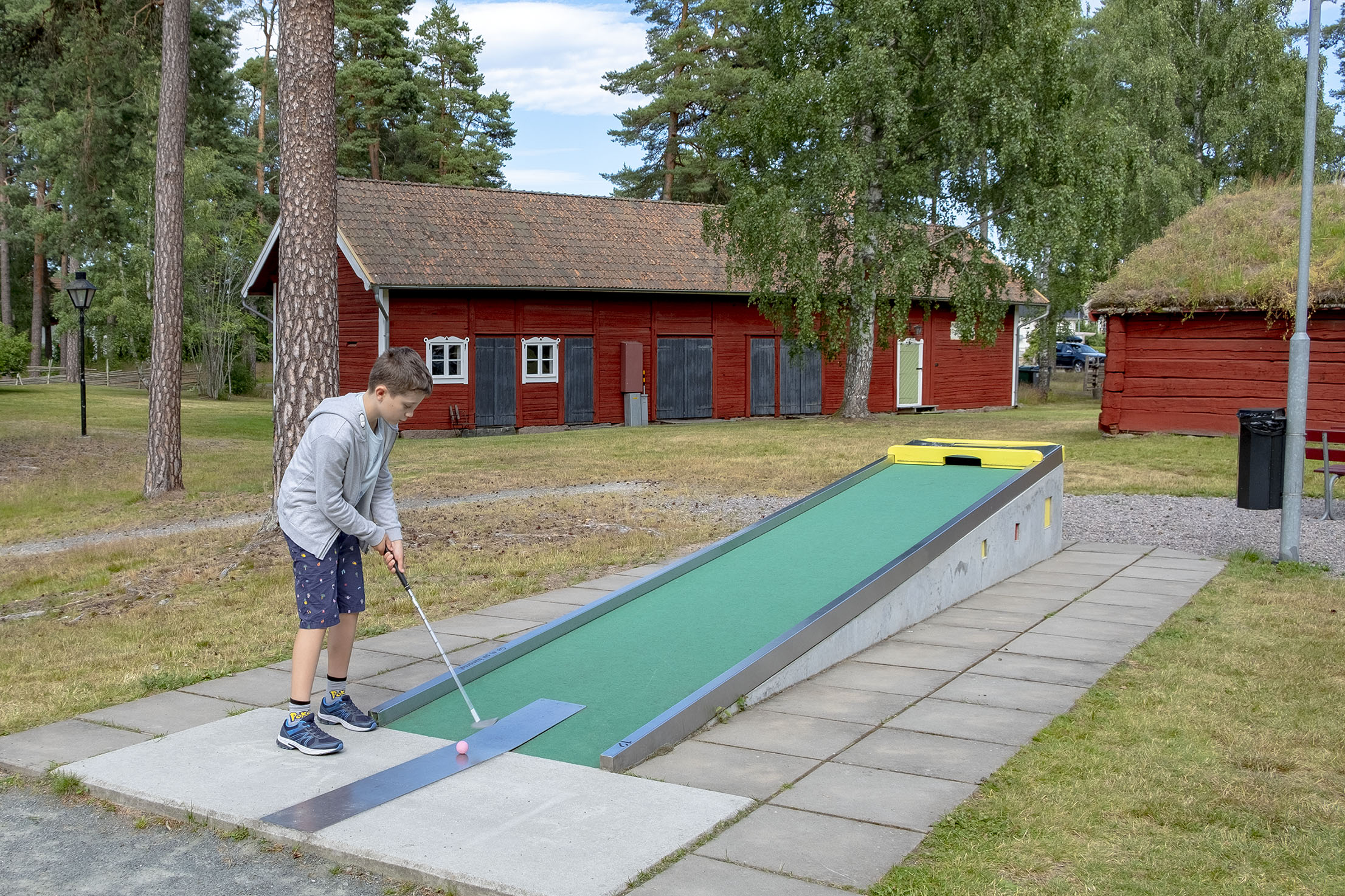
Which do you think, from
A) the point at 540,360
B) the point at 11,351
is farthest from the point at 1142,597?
the point at 11,351

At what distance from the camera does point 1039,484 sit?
948 cm

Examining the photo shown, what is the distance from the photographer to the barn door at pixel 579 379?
90.6ft

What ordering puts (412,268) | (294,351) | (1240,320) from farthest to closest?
(412,268) → (1240,320) → (294,351)

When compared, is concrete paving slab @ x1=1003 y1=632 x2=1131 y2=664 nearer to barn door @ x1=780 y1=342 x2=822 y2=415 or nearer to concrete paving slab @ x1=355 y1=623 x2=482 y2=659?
concrete paving slab @ x1=355 y1=623 x2=482 y2=659

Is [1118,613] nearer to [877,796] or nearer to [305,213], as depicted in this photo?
[877,796]

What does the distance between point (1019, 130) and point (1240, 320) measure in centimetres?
594

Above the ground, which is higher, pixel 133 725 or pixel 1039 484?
pixel 1039 484

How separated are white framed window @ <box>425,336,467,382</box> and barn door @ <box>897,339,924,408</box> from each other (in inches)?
514

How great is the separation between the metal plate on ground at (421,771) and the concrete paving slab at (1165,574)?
528cm

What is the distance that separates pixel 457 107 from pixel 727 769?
49759 mm

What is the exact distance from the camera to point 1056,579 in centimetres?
890

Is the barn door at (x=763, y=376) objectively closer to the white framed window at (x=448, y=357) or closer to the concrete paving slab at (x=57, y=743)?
the white framed window at (x=448, y=357)

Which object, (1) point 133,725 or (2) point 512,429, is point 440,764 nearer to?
(1) point 133,725

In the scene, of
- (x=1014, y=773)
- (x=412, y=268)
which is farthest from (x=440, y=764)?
(x=412, y=268)
